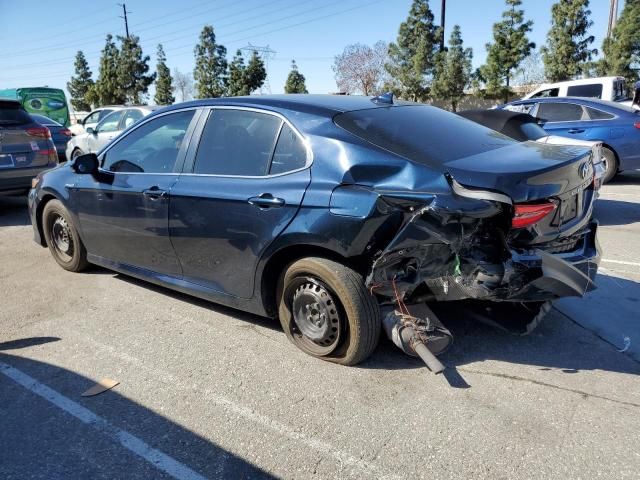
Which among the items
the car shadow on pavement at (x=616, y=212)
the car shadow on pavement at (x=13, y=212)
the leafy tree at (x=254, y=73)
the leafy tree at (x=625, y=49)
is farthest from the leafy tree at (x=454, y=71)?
the car shadow on pavement at (x=13, y=212)

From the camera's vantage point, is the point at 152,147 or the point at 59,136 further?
the point at 59,136

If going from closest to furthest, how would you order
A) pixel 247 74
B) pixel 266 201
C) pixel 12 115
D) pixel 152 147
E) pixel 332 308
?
pixel 332 308, pixel 266 201, pixel 152 147, pixel 12 115, pixel 247 74

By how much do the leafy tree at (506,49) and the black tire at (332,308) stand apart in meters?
27.7

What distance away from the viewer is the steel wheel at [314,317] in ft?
11.0

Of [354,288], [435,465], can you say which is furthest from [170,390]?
[435,465]

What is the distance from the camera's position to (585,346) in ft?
11.9

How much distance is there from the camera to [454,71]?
2986 cm

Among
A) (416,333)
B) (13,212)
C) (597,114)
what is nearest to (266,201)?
(416,333)

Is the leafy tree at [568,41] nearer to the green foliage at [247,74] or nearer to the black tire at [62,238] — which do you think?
the green foliage at [247,74]

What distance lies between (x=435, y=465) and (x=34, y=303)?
3.80 m

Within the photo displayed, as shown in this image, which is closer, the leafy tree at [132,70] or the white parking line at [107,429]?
the white parking line at [107,429]

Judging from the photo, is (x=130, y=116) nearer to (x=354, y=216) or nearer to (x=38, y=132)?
(x=38, y=132)

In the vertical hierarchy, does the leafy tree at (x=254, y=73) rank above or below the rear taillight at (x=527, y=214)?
above

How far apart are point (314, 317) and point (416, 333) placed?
2.27ft
